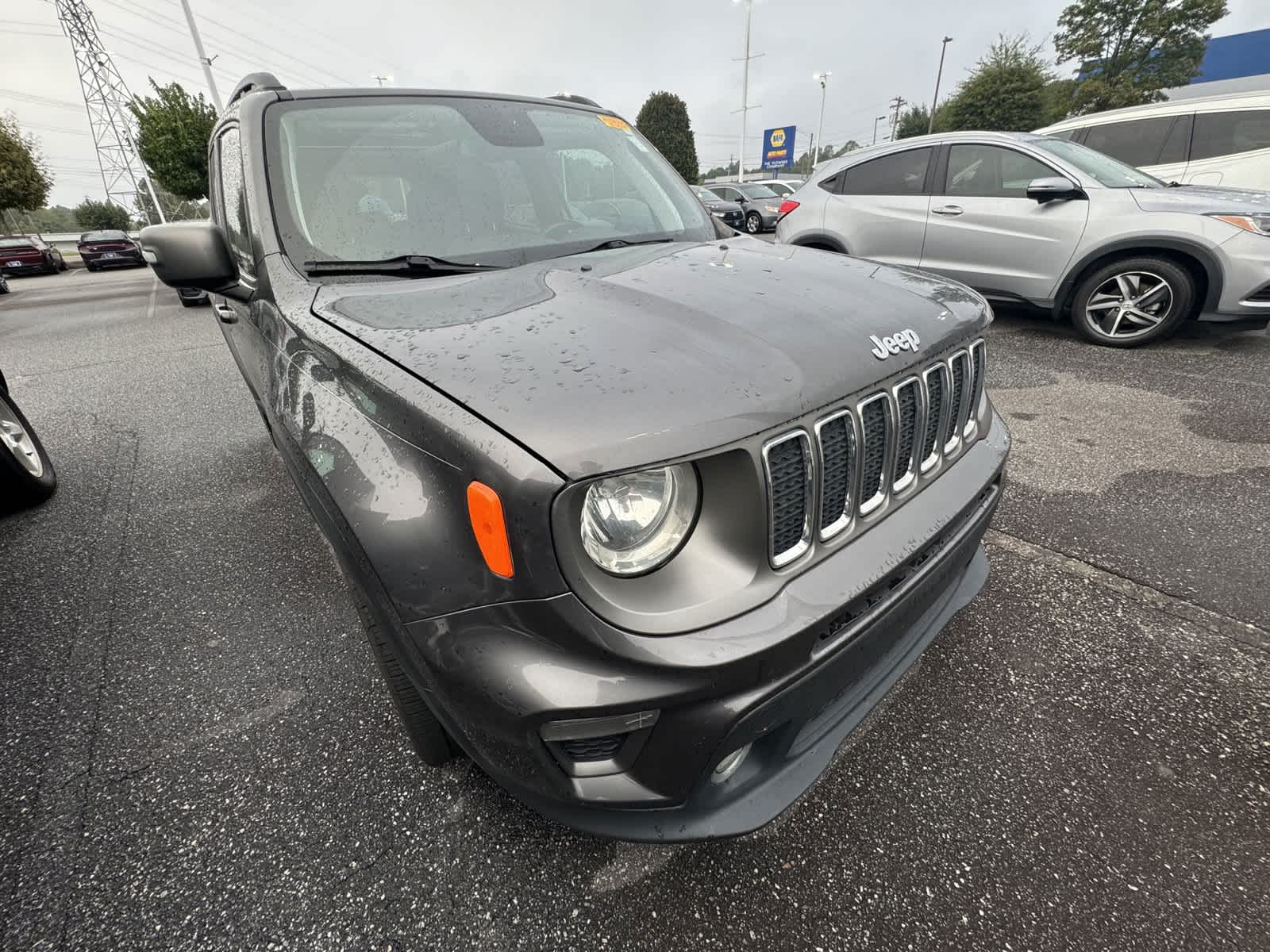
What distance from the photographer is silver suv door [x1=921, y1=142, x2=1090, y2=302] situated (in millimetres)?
4883

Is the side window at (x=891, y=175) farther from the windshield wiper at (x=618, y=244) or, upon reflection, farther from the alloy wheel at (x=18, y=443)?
the alloy wheel at (x=18, y=443)

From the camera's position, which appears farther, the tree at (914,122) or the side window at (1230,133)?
the tree at (914,122)

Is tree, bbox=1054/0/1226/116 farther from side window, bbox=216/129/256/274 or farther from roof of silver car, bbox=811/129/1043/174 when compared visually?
side window, bbox=216/129/256/274

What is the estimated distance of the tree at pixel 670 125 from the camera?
30172mm

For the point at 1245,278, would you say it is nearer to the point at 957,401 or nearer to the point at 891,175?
the point at 891,175

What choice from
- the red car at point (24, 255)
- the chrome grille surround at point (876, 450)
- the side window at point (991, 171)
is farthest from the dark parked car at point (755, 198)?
the red car at point (24, 255)

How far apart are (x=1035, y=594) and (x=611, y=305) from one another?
81.6 inches

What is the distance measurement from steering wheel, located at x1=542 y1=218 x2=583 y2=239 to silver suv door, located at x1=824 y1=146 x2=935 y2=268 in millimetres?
→ 4307

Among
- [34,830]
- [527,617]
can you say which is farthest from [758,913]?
[34,830]

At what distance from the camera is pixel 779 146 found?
44688 mm

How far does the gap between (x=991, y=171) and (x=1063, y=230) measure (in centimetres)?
82

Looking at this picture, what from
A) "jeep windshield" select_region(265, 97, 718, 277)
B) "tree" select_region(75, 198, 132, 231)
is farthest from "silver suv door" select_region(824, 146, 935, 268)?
"tree" select_region(75, 198, 132, 231)

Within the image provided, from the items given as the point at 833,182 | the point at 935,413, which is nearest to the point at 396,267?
the point at 935,413

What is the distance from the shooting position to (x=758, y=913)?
4.32 feet
